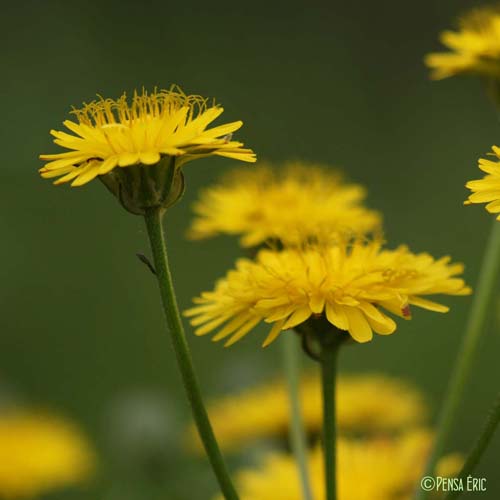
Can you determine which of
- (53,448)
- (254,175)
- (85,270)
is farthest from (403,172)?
(254,175)

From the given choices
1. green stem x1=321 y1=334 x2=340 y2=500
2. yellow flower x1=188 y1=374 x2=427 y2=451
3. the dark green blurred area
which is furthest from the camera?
the dark green blurred area

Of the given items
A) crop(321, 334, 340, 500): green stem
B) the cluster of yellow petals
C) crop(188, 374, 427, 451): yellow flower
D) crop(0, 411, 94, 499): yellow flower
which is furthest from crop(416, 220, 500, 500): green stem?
crop(0, 411, 94, 499): yellow flower

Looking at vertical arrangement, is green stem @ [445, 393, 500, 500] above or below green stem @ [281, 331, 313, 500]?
below

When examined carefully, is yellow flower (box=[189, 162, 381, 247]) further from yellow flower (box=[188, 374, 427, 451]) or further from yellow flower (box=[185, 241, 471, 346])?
yellow flower (box=[188, 374, 427, 451])

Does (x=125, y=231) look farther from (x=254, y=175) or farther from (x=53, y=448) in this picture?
(x=254, y=175)

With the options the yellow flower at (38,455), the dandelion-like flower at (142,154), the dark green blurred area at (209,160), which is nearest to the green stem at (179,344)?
the dandelion-like flower at (142,154)

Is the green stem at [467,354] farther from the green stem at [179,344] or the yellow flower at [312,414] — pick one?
the yellow flower at [312,414]
